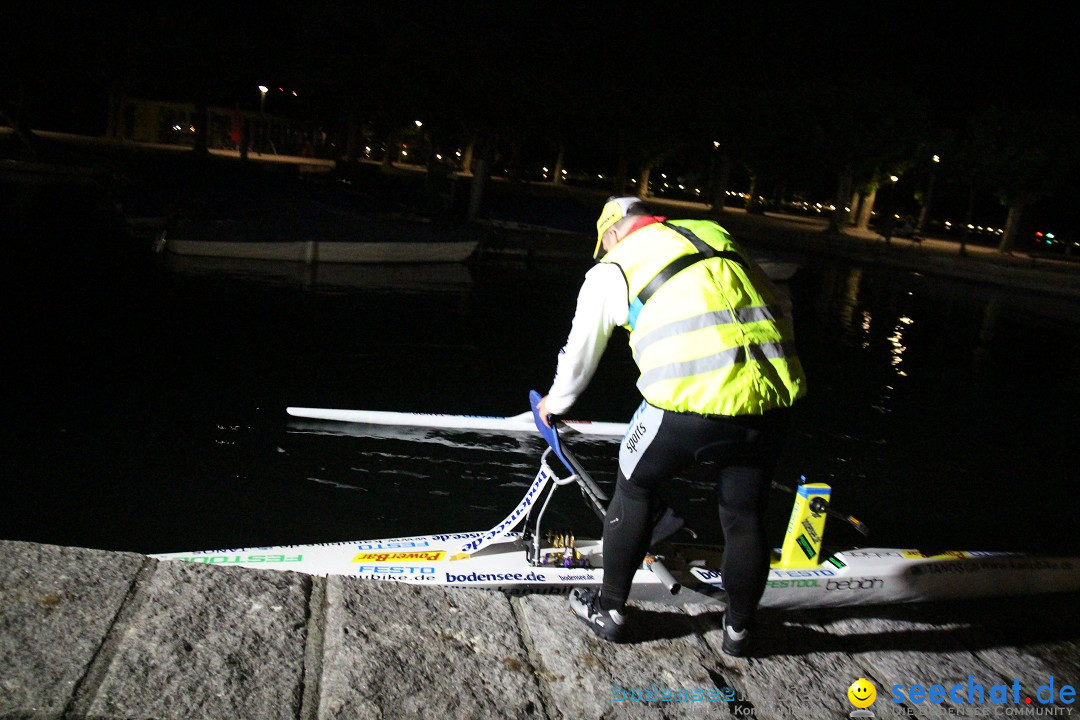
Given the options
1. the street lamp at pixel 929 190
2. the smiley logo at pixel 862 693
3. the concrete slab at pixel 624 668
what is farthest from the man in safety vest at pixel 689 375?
the street lamp at pixel 929 190

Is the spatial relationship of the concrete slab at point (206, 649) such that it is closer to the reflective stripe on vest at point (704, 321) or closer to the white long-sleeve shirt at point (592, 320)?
the white long-sleeve shirt at point (592, 320)

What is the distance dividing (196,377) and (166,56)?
44.8 m

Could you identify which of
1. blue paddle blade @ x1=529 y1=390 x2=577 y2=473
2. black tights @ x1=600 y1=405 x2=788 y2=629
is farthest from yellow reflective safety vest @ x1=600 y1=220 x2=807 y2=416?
blue paddle blade @ x1=529 y1=390 x2=577 y2=473

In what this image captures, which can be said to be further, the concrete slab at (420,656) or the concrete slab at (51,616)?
the concrete slab at (420,656)

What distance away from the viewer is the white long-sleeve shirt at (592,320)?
11.2 ft

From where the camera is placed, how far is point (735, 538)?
11.8 ft

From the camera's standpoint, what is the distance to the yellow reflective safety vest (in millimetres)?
3287

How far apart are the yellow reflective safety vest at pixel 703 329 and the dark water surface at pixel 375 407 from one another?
4.28 meters

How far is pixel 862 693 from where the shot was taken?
3.46 meters

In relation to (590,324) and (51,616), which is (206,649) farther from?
(590,324)

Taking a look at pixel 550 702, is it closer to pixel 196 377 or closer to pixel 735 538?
pixel 735 538

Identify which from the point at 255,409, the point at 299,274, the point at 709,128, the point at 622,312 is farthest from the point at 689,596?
the point at 709,128

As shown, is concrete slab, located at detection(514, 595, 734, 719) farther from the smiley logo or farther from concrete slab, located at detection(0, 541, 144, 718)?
concrete slab, located at detection(0, 541, 144, 718)

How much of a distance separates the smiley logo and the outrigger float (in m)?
0.82
